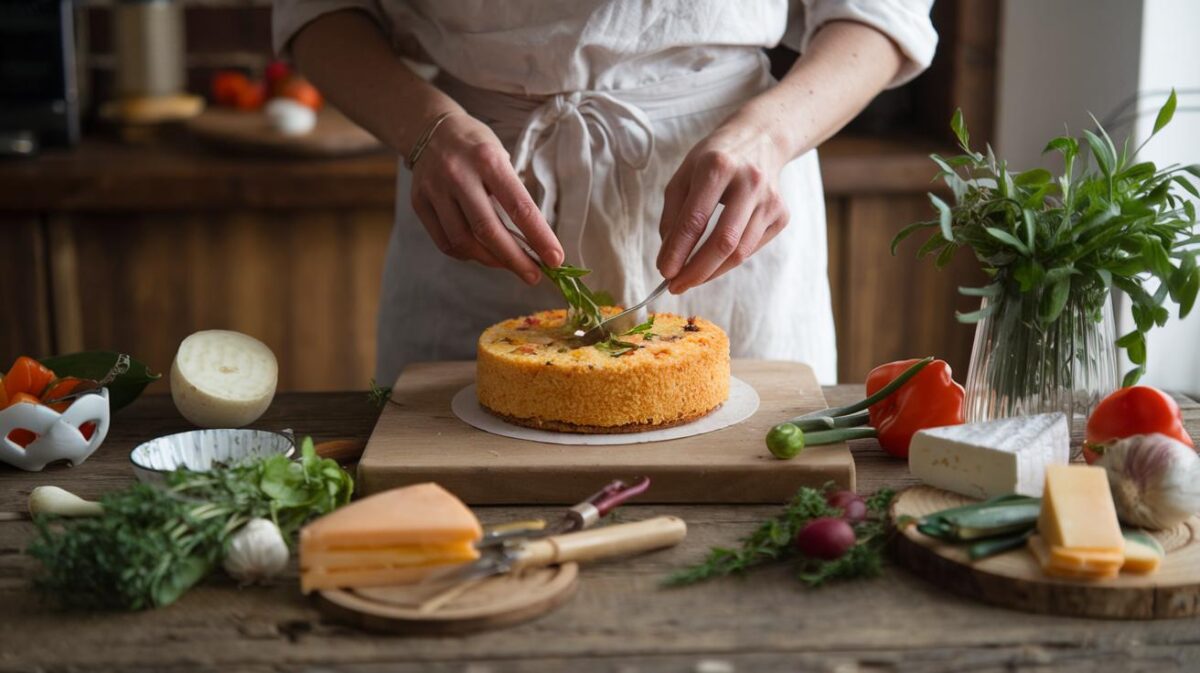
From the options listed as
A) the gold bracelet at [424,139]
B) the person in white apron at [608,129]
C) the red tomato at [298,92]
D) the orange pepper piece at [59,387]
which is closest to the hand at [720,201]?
the person in white apron at [608,129]

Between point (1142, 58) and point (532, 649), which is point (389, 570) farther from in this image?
point (1142, 58)

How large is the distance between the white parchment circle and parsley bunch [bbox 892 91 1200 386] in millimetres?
323

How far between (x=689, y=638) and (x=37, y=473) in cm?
89

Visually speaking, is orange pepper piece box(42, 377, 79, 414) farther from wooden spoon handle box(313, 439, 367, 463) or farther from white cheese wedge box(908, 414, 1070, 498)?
white cheese wedge box(908, 414, 1070, 498)

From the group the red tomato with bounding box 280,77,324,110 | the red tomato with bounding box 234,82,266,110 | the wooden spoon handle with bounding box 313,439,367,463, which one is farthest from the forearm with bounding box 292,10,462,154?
the red tomato with bounding box 234,82,266,110

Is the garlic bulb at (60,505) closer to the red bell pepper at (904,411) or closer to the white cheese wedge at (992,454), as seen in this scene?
the red bell pepper at (904,411)

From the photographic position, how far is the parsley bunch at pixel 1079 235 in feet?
4.72

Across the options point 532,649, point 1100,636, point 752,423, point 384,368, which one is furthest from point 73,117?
point 1100,636

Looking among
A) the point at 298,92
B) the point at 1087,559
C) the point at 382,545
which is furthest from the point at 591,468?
the point at 298,92

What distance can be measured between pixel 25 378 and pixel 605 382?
73 centimetres

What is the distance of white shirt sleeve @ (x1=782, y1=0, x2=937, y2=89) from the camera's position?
1.92 meters

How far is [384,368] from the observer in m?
2.19

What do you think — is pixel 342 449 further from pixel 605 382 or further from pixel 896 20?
pixel 896 20

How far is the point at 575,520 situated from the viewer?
1.35m
